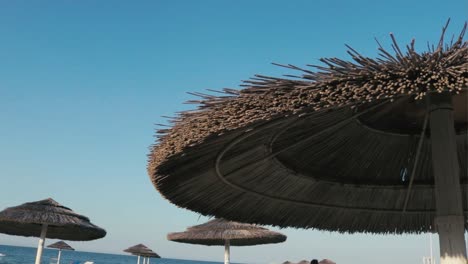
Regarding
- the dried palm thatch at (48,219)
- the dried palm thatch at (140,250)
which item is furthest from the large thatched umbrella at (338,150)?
the dried palm thatch at (140,250)

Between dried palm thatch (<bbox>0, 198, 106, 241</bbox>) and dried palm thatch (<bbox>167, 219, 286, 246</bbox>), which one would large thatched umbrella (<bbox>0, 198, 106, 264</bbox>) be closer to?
dried palm thatch (<bbox>0, 198, 106, 241</bbox>)

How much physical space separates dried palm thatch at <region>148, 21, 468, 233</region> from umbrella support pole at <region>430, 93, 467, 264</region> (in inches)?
6.2

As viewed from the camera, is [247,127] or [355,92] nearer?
[355,92]

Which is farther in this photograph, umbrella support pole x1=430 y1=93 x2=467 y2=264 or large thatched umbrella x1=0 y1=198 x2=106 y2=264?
large thatched umbrella x1=0 y1=198 x2=106 y2=264

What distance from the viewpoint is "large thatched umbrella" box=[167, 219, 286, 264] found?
1137 cm

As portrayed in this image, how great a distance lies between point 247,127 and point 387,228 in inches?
120

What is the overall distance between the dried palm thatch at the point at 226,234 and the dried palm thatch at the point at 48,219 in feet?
8.95

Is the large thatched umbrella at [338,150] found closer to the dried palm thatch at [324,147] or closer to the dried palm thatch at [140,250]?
the dried palm thatch at [324,147]

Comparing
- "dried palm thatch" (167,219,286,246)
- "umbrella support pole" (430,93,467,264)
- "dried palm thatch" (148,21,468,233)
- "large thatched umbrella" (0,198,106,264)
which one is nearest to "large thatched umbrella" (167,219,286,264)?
"dried palm thatch" (167,219,286,246)

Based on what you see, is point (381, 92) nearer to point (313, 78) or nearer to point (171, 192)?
point (313, 78)

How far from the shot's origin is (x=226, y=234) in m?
11.4

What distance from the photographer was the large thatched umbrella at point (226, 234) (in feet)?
37.3

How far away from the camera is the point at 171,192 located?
13.3 ft

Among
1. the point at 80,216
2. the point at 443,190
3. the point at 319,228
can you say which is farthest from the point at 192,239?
the point at 443,190
